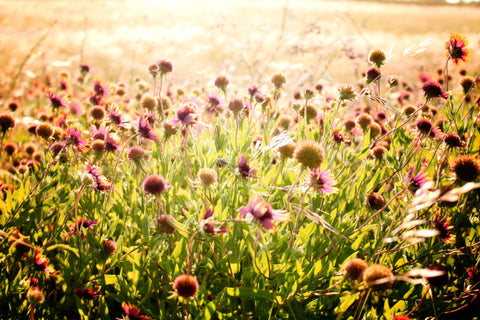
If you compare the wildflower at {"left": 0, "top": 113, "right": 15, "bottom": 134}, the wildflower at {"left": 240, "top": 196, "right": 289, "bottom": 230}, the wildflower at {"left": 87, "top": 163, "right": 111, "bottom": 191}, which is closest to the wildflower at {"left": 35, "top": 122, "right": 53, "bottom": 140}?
the wildflower at {"left": 0, "top": 113, "right": 15, "bottom": 134}

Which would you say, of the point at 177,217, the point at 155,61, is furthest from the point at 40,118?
the point at 177,217

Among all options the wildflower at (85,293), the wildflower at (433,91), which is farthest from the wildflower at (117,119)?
Answer: the wildflower at (433,91)

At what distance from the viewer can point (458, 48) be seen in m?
1.53

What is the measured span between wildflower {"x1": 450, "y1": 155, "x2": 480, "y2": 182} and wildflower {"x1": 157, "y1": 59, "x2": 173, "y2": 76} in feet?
3.65

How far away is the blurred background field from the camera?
299 centimetres

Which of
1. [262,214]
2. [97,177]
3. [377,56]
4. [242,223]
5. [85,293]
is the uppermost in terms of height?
[377,56]

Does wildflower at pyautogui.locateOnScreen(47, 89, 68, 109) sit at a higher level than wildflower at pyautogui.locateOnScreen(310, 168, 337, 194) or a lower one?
lower

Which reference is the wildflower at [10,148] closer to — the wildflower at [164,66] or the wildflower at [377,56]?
the wildflower at [164,66]

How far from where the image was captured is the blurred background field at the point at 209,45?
2.99 m

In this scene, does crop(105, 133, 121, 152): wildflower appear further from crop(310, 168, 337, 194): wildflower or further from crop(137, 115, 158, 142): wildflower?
crop(310, 168, 337, 194): wildflower

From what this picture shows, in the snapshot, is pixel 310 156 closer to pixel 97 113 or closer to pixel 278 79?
pixel 278 79

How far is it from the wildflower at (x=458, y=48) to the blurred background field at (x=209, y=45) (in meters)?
0.44

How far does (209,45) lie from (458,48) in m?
2.91

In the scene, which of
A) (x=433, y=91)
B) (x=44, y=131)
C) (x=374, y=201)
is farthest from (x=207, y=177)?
(x=433, y=91)
